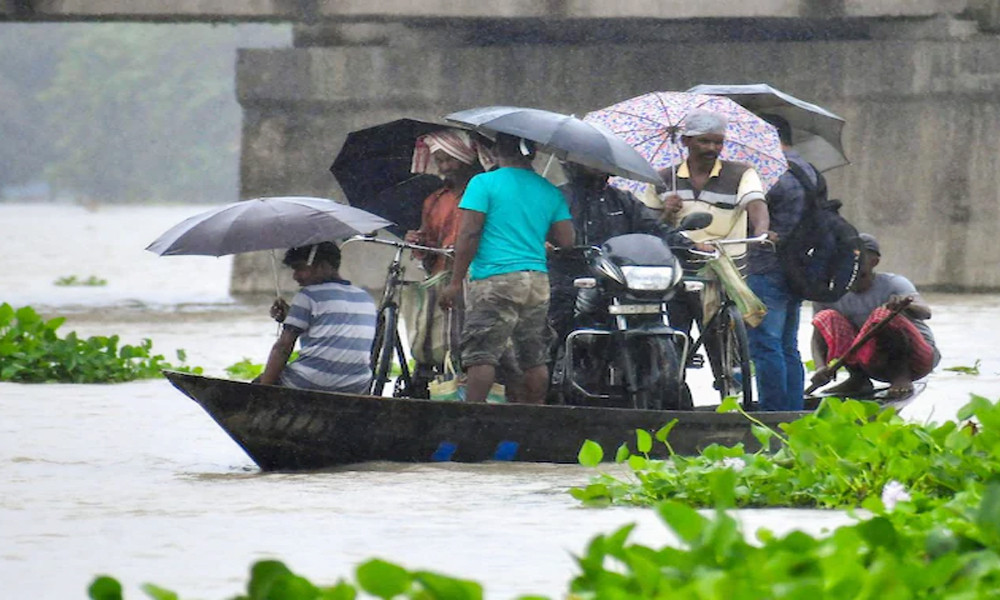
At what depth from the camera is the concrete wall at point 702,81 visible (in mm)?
19859

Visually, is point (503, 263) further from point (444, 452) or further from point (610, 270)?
point (444, 452)

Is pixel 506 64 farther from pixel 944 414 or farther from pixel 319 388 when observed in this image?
pixel 319 388

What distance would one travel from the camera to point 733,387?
8.83 m

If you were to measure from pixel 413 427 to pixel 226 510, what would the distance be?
4.17ft

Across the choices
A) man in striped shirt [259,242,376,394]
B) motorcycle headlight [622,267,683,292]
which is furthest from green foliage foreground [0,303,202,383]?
motorcycle headlight [622,267,683,292]

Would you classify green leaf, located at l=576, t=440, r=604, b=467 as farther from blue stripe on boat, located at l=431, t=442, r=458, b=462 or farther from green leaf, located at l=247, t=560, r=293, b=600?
green leaf, located at l=247, t=560, r=293, b=600

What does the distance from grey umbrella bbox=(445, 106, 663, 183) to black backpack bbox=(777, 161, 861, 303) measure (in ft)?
3.48

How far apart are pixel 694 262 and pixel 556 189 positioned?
75 cm

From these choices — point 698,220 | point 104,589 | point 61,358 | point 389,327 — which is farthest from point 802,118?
point 104,589

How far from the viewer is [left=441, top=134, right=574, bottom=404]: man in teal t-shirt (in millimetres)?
8195

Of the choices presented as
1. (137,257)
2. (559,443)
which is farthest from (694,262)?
(137,257)

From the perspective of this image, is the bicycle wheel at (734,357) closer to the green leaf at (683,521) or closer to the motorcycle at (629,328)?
the motorcycle at (629,328)

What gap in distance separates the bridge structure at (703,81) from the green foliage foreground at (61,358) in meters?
6.92

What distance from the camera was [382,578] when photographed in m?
4.04
